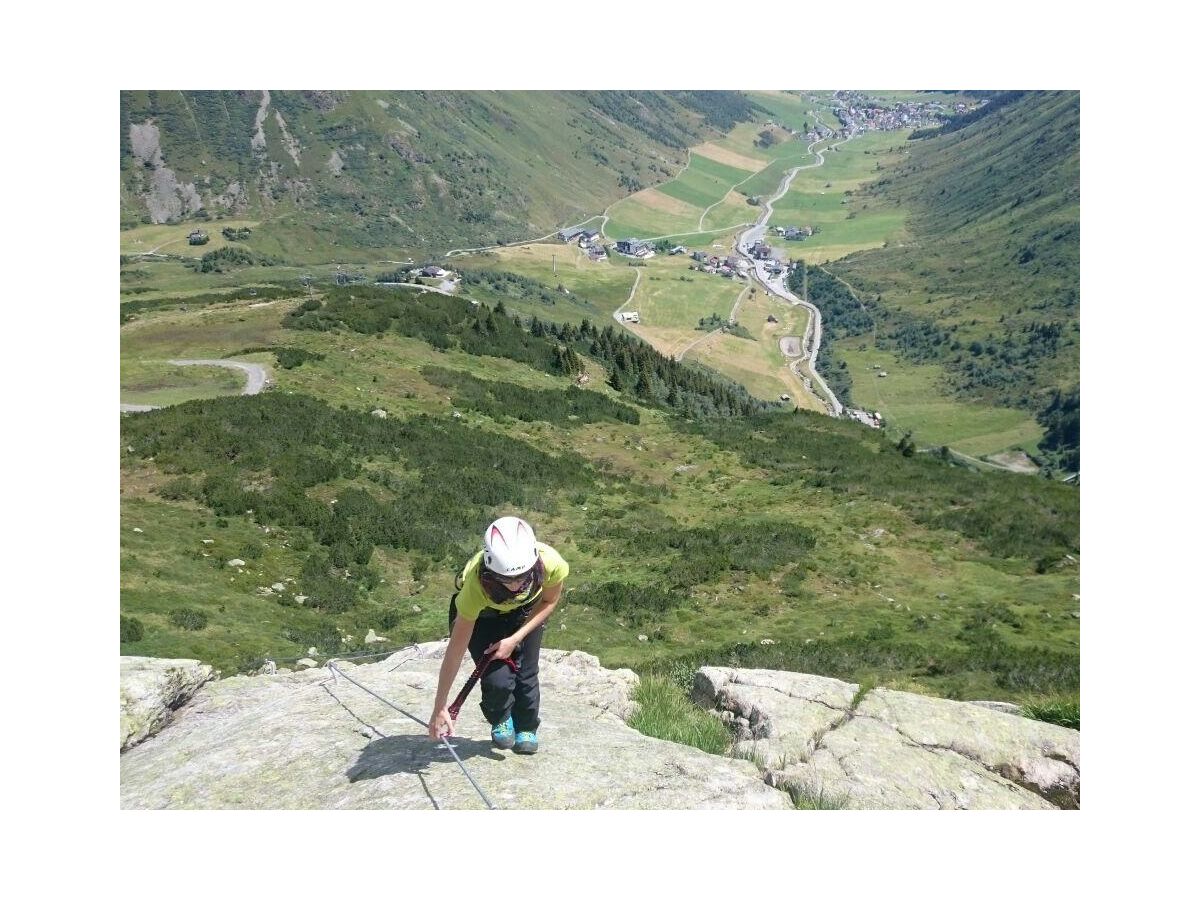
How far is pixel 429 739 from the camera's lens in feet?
28.5

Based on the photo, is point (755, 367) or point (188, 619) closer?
point (188, 619)

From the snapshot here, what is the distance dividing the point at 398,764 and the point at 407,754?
0.80 feet

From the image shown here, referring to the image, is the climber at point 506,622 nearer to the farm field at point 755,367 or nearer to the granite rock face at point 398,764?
the granite rock face at point 398,764

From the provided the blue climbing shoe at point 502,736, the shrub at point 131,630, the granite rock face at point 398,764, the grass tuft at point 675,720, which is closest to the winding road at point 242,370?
the shrub at point 131,630

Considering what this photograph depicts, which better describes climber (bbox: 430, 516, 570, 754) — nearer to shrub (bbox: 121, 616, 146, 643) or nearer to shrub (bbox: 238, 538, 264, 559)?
shrub (bbox: 121, 616, 146, 643)

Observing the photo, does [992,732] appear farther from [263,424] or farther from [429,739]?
[263,424]

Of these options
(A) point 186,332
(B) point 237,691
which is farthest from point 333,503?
(A) point 186,332

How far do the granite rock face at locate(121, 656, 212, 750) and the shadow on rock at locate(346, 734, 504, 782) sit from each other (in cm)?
391

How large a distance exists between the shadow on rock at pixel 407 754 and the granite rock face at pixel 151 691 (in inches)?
154

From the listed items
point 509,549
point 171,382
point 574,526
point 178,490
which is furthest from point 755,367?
point 509,549

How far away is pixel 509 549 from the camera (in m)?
6.96

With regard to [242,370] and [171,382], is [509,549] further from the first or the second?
[171,382]

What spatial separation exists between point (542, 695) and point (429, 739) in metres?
2.91
